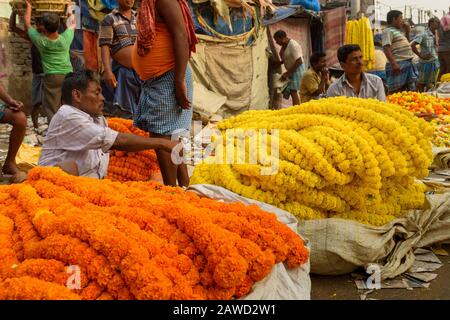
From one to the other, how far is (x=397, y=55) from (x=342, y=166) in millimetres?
7650

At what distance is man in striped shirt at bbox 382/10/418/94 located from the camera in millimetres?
9430

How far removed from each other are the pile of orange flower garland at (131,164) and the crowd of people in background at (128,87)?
0.16 m

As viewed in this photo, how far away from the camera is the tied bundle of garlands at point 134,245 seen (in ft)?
5.78

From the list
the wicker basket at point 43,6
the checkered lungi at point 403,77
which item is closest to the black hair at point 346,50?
the wicker basket at point 43,6

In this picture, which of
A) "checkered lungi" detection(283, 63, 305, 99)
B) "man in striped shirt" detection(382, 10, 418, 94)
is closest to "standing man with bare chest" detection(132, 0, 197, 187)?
"checkered lungi" detection(283, 63, 305, 99)

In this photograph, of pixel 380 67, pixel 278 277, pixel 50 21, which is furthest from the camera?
pixel 380 67

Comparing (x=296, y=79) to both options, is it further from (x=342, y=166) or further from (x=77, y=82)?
(x=342, y=166)

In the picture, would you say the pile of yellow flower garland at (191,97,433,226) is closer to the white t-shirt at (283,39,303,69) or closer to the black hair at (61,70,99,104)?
the black hair at (61,70,99,104)

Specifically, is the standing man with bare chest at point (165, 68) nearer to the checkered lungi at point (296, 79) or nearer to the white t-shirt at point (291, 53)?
the white t-shirt at point (291, 53)

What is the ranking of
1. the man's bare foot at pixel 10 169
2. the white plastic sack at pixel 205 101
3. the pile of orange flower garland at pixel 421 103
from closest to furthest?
the man's bare foot at pixel 10 169 < the pile of orange flower garland at pixel 421 103 < the white plastic sack at pixel 205 101

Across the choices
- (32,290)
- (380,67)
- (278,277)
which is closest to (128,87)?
(278,277)

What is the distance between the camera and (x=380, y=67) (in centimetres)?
1081

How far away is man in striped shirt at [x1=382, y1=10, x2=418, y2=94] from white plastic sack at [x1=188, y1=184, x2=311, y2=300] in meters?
7.55
